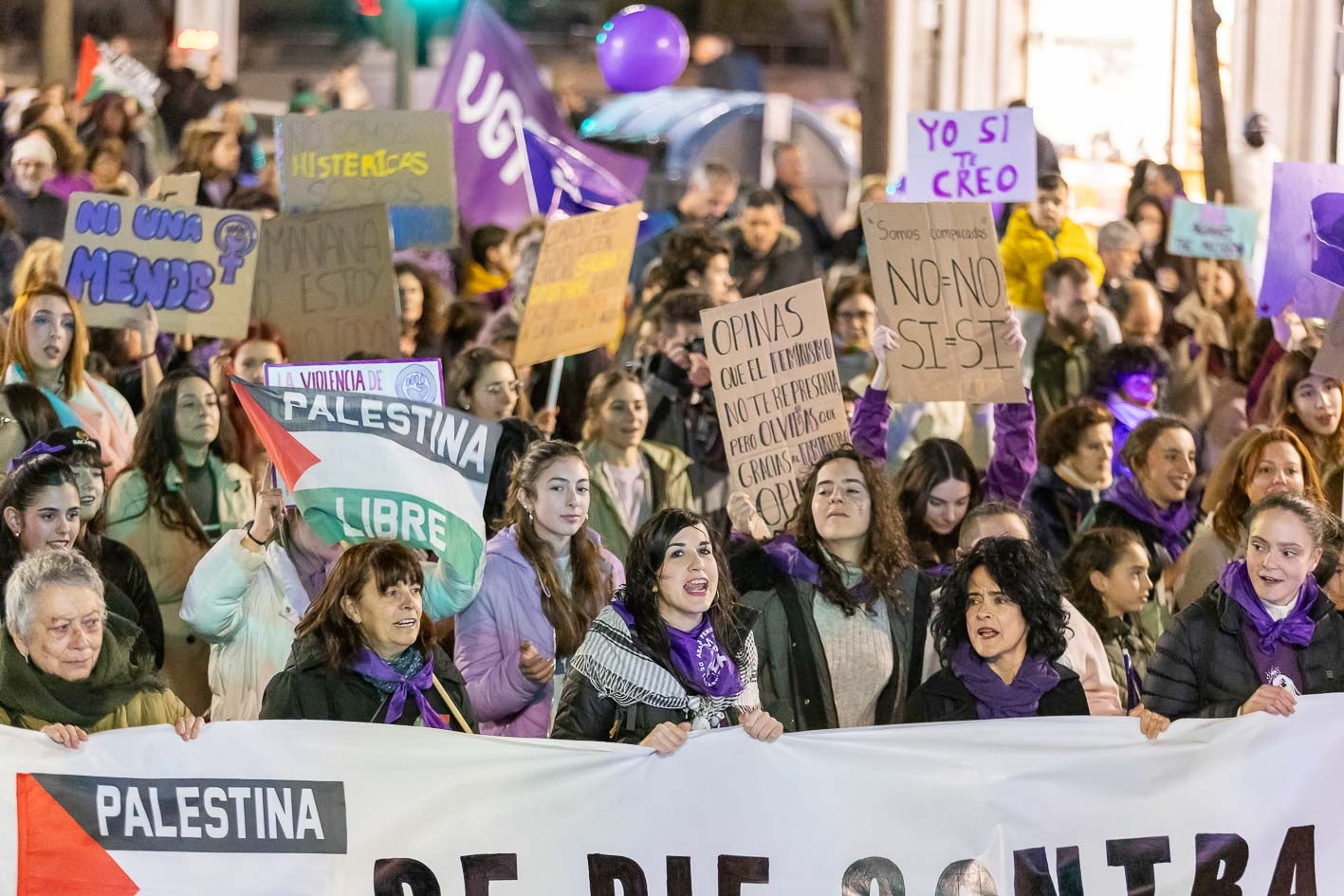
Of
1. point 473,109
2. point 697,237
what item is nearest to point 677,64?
point 473,109

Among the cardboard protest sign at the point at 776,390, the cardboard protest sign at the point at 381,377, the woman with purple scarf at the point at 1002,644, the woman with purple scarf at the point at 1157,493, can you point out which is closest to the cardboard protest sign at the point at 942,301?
the cardboard protest sign at the point at 776,390

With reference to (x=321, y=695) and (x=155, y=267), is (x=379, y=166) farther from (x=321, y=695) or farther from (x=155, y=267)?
(x=321, y=695)

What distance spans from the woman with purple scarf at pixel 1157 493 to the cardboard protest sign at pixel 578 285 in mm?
2310

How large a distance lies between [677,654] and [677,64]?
14012 mm

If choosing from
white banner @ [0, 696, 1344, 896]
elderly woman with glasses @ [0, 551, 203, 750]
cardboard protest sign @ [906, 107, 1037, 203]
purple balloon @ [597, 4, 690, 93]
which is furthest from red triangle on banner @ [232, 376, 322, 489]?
purple balloon @ [597, 4, 690, 93]

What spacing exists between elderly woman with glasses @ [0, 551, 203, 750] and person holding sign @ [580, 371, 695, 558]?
8.00 feet

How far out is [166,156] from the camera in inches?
620

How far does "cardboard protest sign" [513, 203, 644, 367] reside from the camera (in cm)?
884

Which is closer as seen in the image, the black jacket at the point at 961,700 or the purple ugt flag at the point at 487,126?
the black jacket at the point at 961,700

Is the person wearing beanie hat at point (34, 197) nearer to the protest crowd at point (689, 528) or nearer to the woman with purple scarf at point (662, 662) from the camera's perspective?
the protest crowd at point (689, 528)

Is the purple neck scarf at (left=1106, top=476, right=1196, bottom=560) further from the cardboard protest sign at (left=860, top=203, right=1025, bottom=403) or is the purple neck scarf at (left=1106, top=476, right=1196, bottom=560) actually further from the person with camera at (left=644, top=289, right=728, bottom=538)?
the person with camera at (left=644, top=289, right=728, bottom=538)

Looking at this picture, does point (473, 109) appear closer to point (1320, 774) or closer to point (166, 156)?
point (166, 156)

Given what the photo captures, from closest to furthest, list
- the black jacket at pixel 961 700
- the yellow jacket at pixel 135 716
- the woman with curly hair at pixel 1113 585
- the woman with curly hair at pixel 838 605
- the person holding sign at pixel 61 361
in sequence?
1. the yellow jacket at pixel 135 716
2. the black jacket at pixel 961 700
3. the woman with curly hair at pixel 838 605
4. the woman with curly hair at pixel 1113 585
5. the person holding sign at pixel 61 361

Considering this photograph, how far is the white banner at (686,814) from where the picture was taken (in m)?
5.37
